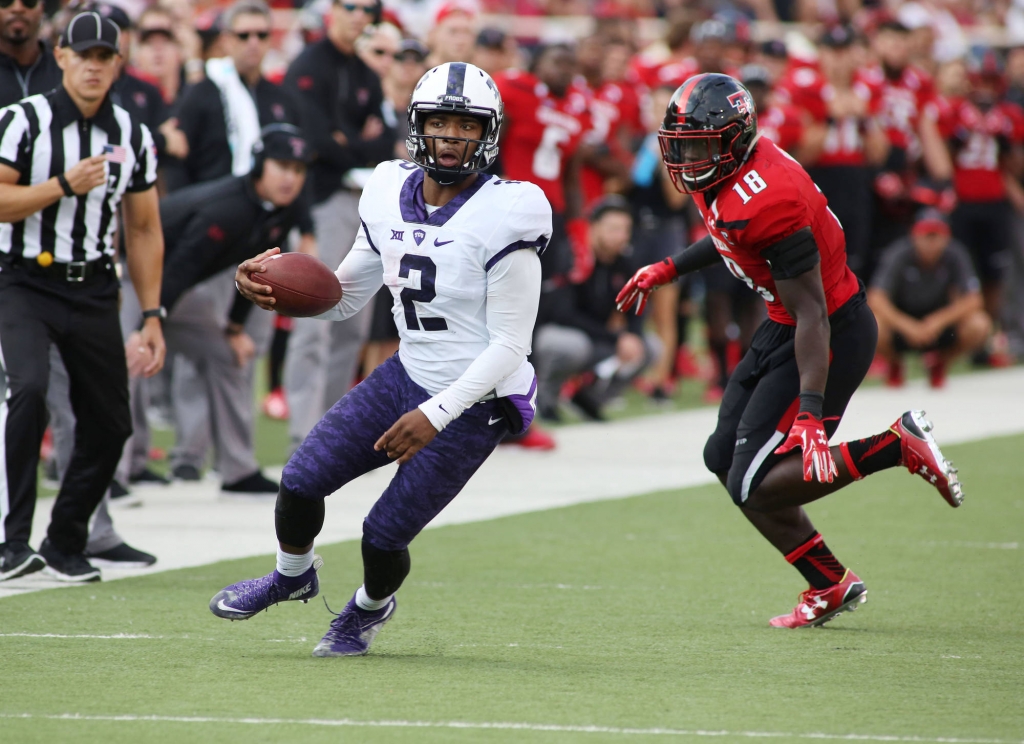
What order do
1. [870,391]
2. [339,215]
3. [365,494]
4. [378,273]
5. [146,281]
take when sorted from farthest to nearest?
[870,391]
[339,215]
[365,494]
[146,281]
[378,273]

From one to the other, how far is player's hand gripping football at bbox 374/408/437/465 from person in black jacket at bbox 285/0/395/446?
160 inches

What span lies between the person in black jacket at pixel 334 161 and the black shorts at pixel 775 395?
3.50 m

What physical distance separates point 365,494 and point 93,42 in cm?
304

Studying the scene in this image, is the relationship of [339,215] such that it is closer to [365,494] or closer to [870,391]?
[365,494]

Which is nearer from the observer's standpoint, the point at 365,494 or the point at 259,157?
the point at 259,157

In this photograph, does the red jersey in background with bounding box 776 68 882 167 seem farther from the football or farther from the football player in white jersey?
the football

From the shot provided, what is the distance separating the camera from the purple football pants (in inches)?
175

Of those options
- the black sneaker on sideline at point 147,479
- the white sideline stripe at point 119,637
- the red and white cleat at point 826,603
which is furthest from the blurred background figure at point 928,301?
the white sideline stripe at point 119,637

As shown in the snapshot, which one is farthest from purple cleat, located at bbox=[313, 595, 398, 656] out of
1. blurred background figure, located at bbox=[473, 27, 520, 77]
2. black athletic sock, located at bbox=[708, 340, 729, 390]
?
black athletic sock, located at bbox=[708, 340, 729, 390]

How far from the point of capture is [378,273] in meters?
4.70

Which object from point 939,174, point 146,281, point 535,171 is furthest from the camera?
point 939,174

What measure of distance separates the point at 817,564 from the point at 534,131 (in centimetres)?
536

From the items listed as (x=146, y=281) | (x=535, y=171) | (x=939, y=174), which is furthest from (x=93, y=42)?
(x=939, y=174)

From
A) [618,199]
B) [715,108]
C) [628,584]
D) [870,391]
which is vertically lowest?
[870,391]
